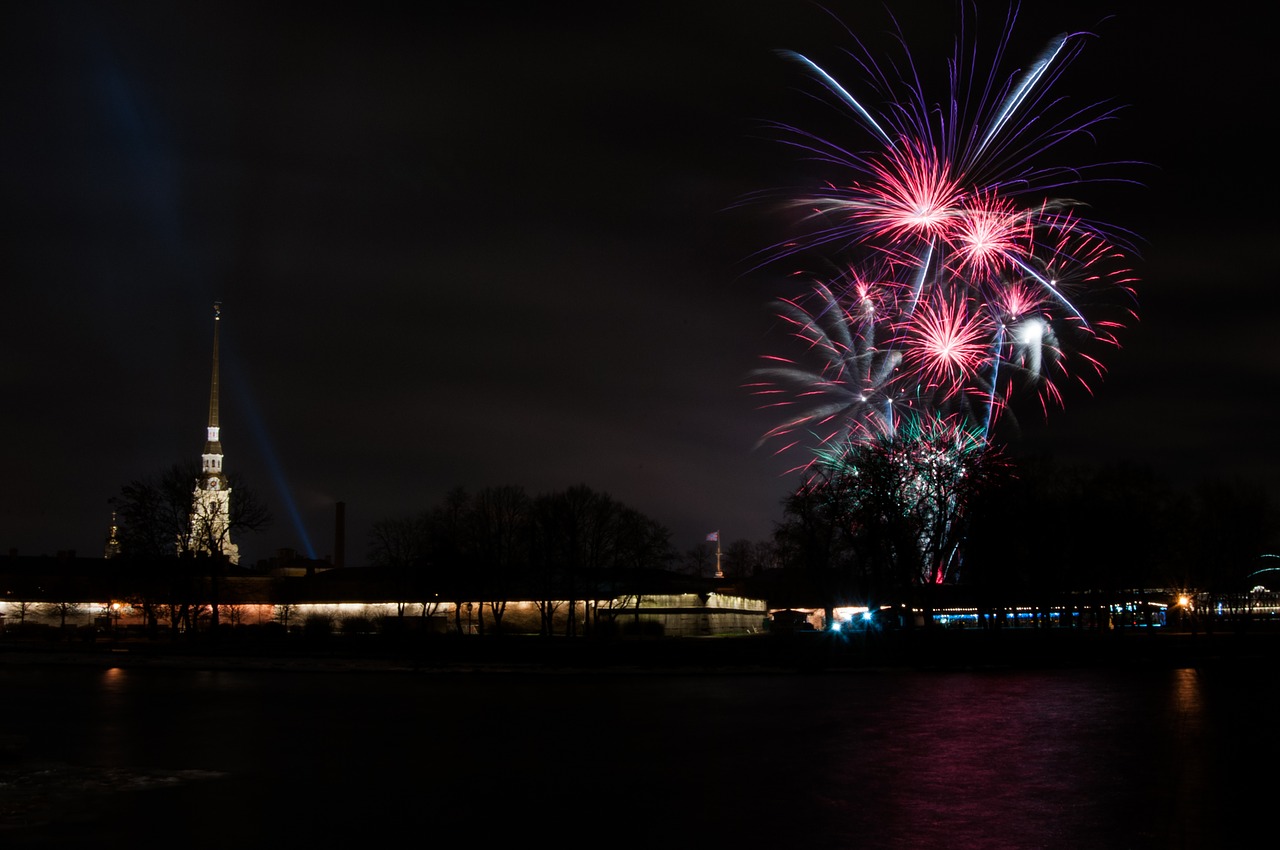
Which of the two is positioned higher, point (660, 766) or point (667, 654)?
point (660, 766)

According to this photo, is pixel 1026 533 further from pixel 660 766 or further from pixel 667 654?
pixel 660 766

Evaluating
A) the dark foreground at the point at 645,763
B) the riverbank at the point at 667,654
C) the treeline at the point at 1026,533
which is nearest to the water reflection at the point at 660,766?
the dark foreground at the point at 645,763

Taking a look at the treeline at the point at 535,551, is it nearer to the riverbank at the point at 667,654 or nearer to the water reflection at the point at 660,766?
the riverbank at the point at 667,654

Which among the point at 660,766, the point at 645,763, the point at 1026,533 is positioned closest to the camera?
the point at 660,766

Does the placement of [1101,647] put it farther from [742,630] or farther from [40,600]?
[40,600]

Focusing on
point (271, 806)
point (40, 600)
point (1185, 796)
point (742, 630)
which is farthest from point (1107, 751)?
point (40, 600)

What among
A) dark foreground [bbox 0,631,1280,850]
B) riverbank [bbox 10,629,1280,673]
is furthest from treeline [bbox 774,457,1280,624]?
dark foreground [bbox 0,631,1280,850]

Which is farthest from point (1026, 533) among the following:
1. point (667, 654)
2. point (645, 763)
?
point (645, 763)

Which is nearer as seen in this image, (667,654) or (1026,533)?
(667,654)
